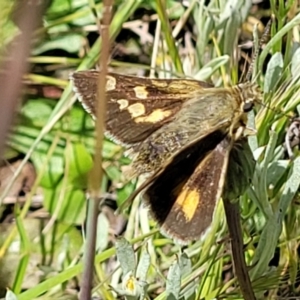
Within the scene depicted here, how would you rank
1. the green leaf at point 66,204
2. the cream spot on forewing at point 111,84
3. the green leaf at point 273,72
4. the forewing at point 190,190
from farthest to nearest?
the green leaf at point 66,204 < the green leaf at point 273,72 < the cream spot on forewing at point 111,84 < the forewing at point 190,190

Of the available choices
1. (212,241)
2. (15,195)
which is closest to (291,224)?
(212,241)

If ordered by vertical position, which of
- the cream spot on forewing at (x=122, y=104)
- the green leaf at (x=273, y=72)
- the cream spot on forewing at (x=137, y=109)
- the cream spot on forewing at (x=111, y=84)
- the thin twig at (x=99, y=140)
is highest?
the green leaf at (x=273, y=72)

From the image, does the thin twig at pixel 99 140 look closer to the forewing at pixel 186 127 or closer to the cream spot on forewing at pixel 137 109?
the forewing at pixel 186 127

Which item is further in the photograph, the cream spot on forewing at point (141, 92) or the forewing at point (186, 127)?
the cream spot on forewing at point (141, 92)

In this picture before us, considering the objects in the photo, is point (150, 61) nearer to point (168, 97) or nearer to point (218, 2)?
point (218, 2)

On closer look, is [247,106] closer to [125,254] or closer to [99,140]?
[125,254]

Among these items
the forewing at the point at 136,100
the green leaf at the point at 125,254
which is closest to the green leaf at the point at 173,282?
the green leaf at the point at 125,254

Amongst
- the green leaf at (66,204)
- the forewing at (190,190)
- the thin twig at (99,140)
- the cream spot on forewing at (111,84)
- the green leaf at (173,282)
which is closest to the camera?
the thin twig at (99,140)

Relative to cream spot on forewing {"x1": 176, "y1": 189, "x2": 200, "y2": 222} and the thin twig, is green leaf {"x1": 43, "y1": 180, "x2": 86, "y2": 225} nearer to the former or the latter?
cream spot on forewing {"x1": 176, "y1": 189, "x2": 200, "y2": 222}
